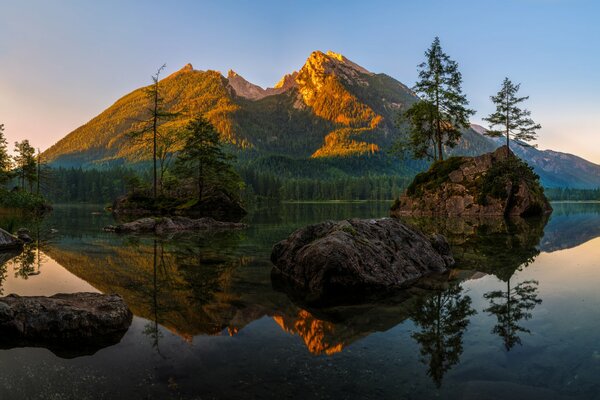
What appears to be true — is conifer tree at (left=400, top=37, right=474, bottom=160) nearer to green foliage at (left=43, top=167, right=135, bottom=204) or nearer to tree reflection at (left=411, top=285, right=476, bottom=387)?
tree reflection at (left=411, top=285, right=476, bottom=387)

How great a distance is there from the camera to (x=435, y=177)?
158 ft

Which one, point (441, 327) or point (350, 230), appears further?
point (350, 230)

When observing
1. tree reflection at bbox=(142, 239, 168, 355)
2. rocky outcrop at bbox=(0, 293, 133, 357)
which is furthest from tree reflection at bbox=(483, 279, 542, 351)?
rocky outcrop at bbox=(0, 293, 133, 357)

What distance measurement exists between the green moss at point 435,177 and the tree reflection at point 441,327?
39.3m

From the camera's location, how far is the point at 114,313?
741cm

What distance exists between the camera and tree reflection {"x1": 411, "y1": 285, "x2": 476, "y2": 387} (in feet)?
19.0

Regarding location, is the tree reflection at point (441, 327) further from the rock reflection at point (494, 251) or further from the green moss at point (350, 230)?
the rock reflection at point (494, 251)

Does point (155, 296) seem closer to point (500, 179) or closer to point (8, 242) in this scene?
point (8, 242)

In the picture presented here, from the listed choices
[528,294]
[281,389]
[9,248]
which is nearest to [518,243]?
[528,294]

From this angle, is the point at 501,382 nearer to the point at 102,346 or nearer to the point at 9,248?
the point at 102,346

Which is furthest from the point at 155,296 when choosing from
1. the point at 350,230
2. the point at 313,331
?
the point at 350,230

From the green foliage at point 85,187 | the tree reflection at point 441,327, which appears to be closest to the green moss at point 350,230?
the tree reflection at point 441,327

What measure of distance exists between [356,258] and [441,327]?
3546mm

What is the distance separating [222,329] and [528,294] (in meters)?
7.99
